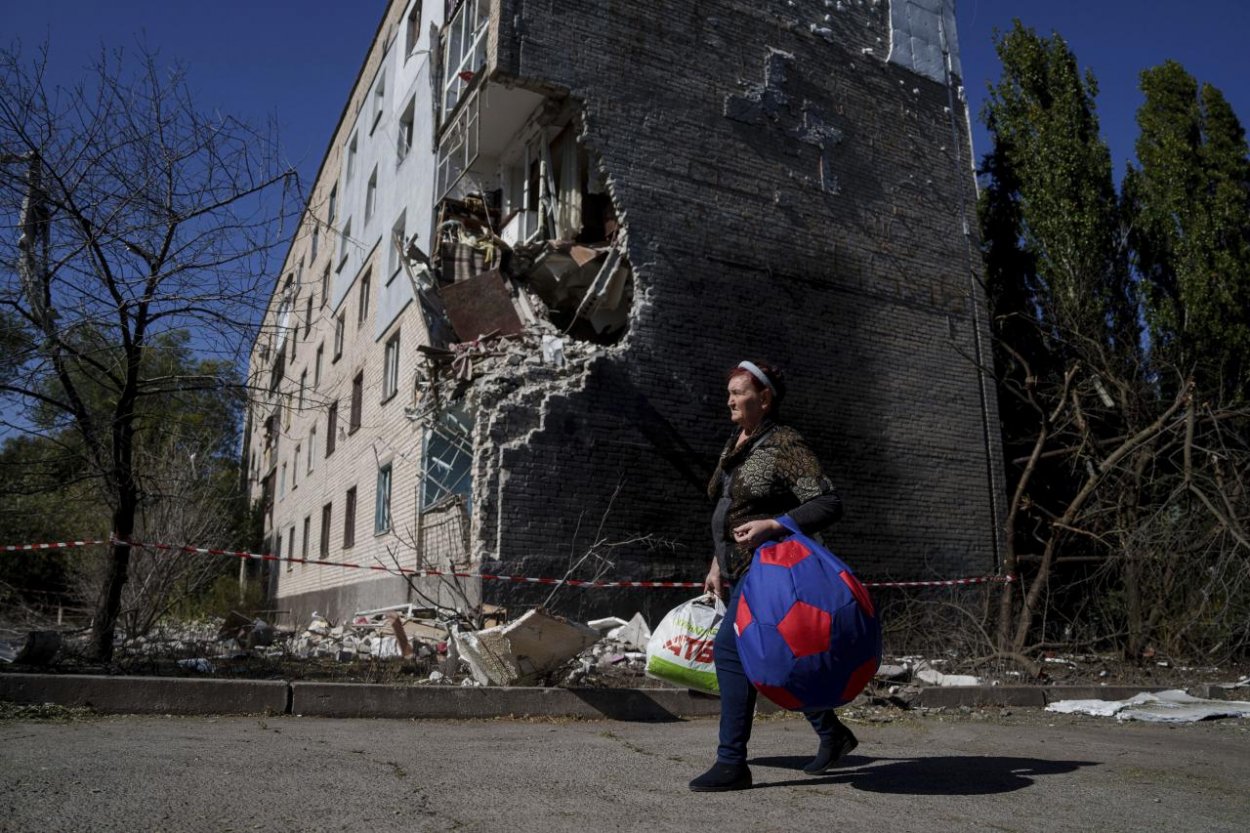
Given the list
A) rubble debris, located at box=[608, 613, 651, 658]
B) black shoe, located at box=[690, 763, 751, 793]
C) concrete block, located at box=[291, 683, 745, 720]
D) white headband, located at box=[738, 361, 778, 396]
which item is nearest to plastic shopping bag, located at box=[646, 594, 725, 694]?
black shoe, located at box=[690, 763, 751, 793]

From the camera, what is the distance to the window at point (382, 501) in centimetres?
1541

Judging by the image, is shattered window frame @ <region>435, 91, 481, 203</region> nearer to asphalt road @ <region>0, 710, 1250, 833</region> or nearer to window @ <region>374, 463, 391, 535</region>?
window @ <region>374, 463, 391, 535</region>

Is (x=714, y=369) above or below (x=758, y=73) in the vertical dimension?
below

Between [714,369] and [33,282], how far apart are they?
813 centimetres

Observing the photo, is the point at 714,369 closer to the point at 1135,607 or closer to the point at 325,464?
the point at 1135,607

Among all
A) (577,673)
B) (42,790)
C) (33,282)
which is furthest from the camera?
(577,673)

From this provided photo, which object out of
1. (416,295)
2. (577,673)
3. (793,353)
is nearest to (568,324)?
(416,295)

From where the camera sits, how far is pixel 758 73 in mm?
14523

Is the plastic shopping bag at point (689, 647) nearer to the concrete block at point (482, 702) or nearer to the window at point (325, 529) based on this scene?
the concrete block at point (482, 702)

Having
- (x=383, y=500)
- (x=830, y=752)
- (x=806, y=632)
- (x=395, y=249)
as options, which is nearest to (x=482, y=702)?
(x=830, y=752)

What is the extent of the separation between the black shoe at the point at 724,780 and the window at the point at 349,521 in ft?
49.5

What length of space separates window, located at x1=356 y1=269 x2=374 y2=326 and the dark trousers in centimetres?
1623

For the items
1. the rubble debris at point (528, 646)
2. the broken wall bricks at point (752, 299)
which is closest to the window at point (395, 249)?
the broken wall bricks at point (752, 299)

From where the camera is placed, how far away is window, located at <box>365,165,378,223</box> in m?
19.4
